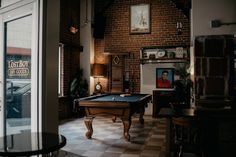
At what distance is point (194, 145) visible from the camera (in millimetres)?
3291

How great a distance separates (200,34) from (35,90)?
5171mm

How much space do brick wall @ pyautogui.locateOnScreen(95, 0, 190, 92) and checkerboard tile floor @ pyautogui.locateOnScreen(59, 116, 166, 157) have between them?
2628mm

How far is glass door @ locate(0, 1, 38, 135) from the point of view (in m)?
2.56

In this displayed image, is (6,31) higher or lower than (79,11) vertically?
lower

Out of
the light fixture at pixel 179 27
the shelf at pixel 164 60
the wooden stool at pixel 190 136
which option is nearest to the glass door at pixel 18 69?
the wooden stool at pixel 190 136

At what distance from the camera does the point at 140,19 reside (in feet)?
29.4

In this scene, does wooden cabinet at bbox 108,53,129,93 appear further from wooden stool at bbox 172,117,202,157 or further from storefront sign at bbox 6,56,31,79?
storefront sign at bbox 6,56,31,79

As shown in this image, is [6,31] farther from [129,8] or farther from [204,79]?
[129,8]

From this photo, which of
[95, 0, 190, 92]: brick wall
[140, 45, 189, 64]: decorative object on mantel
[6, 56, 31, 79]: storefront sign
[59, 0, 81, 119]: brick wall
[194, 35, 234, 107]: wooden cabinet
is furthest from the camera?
[95, 0, 190, 92]: brick wall

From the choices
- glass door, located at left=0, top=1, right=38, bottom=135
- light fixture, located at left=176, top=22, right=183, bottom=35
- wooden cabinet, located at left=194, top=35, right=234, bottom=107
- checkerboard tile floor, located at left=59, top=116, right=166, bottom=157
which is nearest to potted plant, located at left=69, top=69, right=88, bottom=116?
checkerboard tile floor, located at left=59, top=116, right=166, bottom=157

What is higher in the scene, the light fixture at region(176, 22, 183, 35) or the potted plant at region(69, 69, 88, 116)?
the light fixture at region(176, 22, 183, 35)

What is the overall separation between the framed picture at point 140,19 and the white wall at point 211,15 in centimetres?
246

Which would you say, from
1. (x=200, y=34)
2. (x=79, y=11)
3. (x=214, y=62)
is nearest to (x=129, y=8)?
(x=79, y=11)

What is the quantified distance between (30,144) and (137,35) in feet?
24.7
